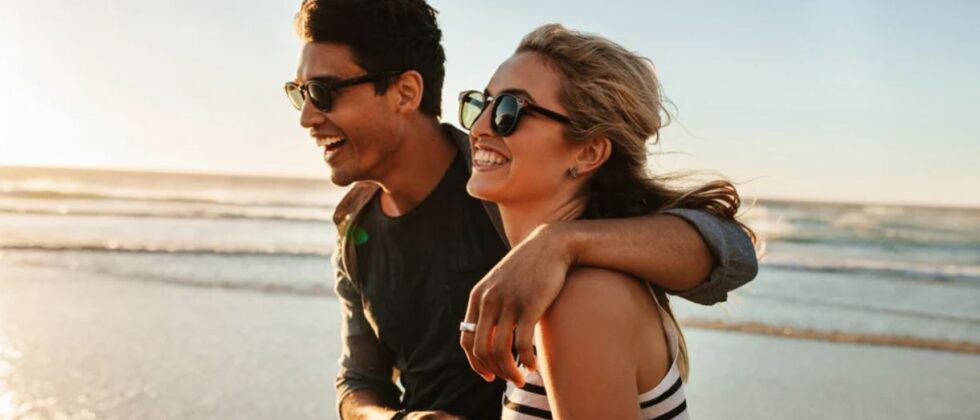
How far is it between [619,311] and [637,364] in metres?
0.14

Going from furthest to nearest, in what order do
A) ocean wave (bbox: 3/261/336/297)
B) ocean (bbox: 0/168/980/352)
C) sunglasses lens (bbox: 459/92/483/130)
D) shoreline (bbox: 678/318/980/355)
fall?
ocean wave (bbox: 3/261/336/297) < ocean (bbox: 0/168/980/352) < shoreline (bbox: 678/318/980/355) < sunglasses lens (bbox: 459/92/483/130)

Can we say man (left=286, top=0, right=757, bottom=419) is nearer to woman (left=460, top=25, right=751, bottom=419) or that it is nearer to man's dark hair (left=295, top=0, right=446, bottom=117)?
man's dark hair (left=295, top=0, right=446, bottom=117)

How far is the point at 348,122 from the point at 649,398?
188 centimetres

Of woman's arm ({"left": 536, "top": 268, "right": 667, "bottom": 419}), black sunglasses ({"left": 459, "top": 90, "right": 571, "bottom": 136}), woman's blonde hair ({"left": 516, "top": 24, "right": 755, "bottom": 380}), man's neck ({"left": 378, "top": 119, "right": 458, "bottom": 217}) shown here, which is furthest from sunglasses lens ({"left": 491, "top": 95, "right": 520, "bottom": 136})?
man's neck ({"left": 378, "top": 119, "right": 458, "bottom": 217})

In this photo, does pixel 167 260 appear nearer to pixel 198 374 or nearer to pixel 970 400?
pixel 198 374

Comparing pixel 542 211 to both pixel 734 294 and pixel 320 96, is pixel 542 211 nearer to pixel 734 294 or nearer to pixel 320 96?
pixel 320 96

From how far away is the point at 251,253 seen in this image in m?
15.1

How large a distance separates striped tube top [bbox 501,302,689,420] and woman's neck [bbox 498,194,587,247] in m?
0.44

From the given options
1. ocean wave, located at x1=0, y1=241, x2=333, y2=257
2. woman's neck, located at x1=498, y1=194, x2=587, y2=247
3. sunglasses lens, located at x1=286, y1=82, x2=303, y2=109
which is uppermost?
sunglasses lens, located at x1=286, y1=82, x2=303, y2=109

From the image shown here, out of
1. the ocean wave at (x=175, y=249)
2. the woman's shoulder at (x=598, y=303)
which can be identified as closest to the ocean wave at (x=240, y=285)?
the ocean wave at (x=175, y=249)

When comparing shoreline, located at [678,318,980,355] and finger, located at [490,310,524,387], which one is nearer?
finger, located at [490,310,524,387]

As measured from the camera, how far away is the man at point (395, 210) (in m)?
3.22

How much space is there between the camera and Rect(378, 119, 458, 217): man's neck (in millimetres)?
3391

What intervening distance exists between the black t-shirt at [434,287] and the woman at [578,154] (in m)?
0.69
